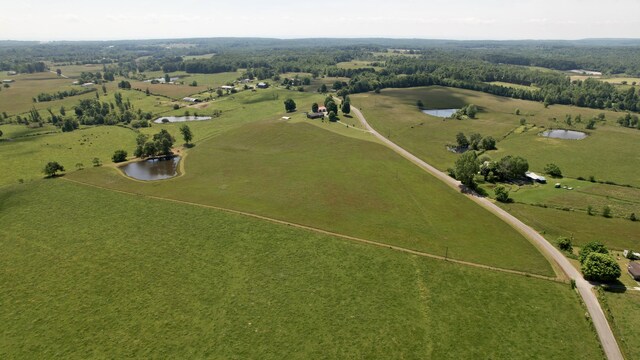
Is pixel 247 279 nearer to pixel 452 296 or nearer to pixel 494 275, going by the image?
pixel 452 296

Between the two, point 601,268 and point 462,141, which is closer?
point 601,268

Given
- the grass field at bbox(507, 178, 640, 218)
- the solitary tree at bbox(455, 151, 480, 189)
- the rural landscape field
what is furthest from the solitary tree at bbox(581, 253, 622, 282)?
the solitary tree at bbox(455, 151, 480, 189)

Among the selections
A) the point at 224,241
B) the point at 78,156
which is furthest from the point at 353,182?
the point at 78,156

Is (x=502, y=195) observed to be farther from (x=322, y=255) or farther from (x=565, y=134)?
(x=565, y=134)

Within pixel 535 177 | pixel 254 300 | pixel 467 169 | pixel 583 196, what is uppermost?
pixel 467 169

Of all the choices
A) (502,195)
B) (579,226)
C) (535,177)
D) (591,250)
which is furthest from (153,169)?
(535,177)

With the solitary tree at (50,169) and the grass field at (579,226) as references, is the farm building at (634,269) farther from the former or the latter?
the solitary tree at (50,169)
